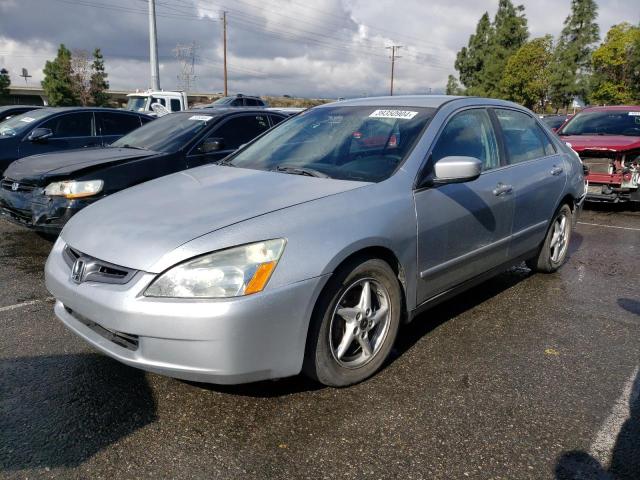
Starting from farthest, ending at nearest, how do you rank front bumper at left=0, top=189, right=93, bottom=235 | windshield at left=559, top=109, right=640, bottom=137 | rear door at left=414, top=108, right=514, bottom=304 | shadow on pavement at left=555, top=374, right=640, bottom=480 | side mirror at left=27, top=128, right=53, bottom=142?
windshield at left=559, top=109, right=640, bottom=137
side mirror at left=27, top=128, right=53, bottom=142
front bumper at left=0, top=189, right=93, bottom=235
rear door at left=414, top=108, right=514, bottom=304
shadow on pavement at left=555, top=374, right=640, bottom=480

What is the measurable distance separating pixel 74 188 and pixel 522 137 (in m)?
4.09

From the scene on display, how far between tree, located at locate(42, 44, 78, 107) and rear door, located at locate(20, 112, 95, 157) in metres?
50.5

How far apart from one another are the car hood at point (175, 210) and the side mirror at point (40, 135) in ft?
17.0

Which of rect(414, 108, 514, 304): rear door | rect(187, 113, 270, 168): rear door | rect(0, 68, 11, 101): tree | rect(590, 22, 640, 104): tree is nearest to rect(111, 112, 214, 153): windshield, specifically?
rect(187, 113, 270, 168): rear door

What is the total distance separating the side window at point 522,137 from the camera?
4109 mm

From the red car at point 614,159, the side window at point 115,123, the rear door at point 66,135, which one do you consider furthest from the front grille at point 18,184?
the red car at point 614,159

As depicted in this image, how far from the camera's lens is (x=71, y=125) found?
26.8 ft

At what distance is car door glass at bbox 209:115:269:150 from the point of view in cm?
626

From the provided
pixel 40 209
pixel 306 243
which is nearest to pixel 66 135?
pixel 40 209

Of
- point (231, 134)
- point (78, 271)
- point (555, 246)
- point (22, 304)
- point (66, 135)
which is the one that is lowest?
point (22, 304)

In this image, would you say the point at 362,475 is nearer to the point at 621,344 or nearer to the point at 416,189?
the point at 416,189

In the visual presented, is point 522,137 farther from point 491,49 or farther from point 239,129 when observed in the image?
point 491,49

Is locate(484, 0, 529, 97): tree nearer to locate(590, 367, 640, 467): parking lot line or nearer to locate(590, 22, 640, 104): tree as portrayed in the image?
locate(590, 22, 640, 104): tree

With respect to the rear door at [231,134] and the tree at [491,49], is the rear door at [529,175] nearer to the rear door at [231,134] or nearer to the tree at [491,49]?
the rear door at [231,134]
